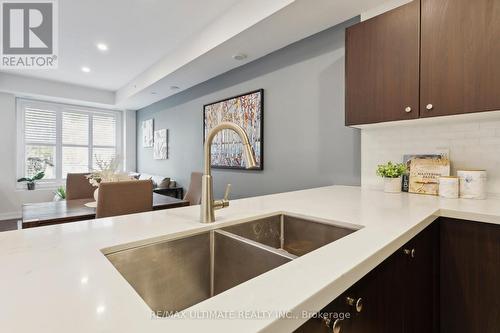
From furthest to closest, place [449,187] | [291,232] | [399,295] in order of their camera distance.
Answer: [449,187] < [291,232] < [399,295]

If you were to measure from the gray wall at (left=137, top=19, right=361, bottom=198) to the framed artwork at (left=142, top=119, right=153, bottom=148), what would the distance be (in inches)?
97.3

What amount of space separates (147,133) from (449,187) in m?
5.49

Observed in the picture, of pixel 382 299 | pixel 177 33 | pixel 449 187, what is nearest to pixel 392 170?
→ pixel 449 187

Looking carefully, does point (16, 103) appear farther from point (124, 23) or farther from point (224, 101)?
point (224, 101)

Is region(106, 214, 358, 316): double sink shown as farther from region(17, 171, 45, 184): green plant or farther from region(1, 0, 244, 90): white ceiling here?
region(17, 171, 45, 184): green plant

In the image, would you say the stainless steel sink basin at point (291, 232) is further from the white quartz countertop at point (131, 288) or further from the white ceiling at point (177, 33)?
the white ceiling at point (177, 33)

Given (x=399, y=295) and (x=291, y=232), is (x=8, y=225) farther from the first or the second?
(x=399, y=295)

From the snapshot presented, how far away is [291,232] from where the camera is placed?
121 cm

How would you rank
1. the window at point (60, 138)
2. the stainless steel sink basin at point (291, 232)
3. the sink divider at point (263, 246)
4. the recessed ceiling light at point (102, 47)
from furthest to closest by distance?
the window at point (60, 138) < the recessed ceiling light at point (102, 47) < the stainless steel sink basin at point (291, 232) < the sink divider at point (263, 246)

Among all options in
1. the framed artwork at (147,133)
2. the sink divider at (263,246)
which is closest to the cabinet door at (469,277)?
the sink divider at (263,246)

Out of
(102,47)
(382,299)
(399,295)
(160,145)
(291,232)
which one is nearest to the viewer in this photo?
(382,299)

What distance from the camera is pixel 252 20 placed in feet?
7.24

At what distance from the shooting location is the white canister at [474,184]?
4.77 ft

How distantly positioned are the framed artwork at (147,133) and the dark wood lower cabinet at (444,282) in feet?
17.6
